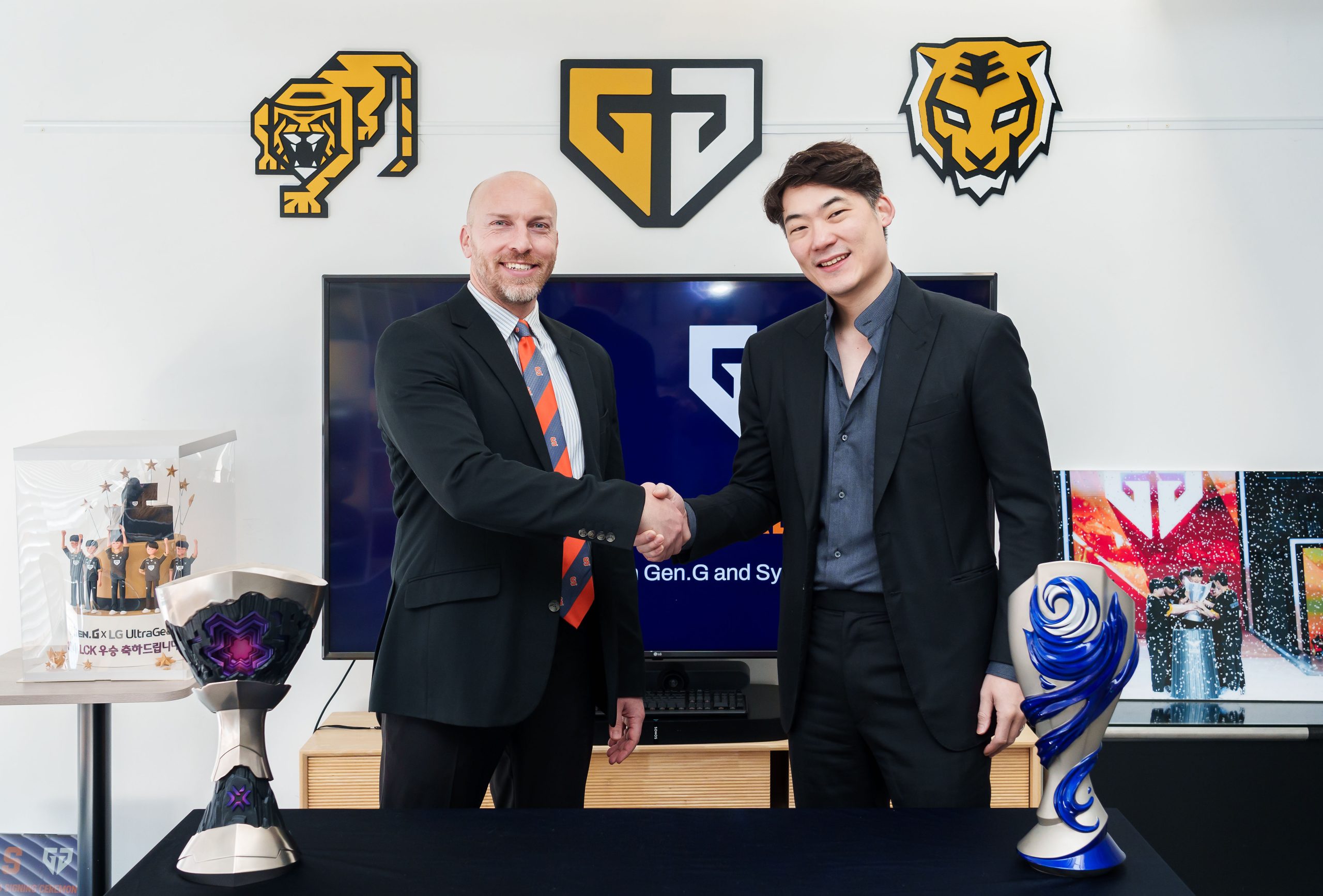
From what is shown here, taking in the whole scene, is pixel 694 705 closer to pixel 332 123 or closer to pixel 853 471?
pixel 853 471

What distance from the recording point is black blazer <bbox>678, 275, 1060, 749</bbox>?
156 centimetres

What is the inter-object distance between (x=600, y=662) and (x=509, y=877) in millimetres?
714

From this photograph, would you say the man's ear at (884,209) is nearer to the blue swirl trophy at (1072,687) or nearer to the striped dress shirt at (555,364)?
the striped dress shirt at (555,364)

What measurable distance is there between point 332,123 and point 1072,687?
2413 mm

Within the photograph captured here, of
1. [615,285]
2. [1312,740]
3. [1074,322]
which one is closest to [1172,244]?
[1074,322]

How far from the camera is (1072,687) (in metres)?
1.12

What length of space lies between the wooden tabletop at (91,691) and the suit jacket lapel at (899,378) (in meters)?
1.53

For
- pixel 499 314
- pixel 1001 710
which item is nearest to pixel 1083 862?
pixel 1001 710

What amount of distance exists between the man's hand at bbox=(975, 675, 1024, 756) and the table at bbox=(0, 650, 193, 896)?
162 centimetres

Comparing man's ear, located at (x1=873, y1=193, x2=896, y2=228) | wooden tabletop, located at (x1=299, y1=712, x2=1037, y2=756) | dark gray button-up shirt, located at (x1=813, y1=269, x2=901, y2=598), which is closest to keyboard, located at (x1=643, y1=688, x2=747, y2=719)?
wooden tabletop, located at (x1=299, y1=712, x2=1037, y2=756)

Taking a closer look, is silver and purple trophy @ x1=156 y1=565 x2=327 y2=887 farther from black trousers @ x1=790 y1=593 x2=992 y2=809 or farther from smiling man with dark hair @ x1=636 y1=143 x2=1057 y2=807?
black trousers @ x1=790 y1=593 x2=992 y2=809

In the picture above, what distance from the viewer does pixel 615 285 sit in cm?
254

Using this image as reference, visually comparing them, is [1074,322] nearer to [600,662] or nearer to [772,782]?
[772,782]

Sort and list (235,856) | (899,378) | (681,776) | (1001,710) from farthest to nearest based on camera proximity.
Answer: (681,776), (899,378), (1001,710), (235,856)
